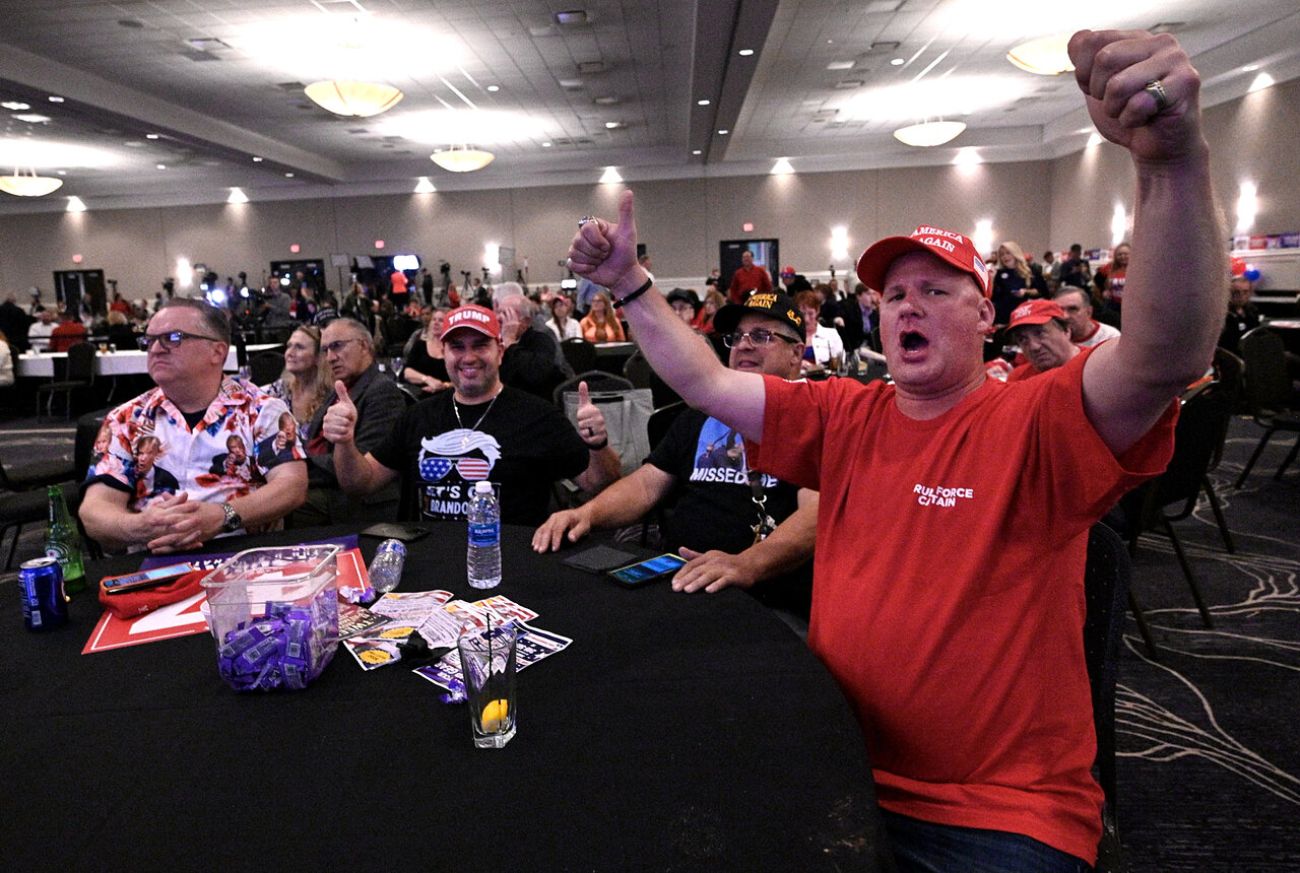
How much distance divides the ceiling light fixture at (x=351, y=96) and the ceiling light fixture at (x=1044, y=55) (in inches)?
255

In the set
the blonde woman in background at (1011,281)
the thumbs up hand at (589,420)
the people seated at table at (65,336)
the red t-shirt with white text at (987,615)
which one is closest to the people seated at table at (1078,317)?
the thumbs up hand at (589,420)

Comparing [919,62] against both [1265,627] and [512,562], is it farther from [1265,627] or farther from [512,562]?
[512,562]

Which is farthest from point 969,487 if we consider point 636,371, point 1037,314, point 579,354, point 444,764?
point 579,354

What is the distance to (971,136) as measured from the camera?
16.3 m

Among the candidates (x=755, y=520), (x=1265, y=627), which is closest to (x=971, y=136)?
(x=1265, y=627)

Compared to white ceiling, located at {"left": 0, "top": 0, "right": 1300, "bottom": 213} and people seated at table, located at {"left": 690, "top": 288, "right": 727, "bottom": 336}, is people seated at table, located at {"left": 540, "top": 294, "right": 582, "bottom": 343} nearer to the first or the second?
people seated at table, located at {"left": 690, "top": 288, "right": 727, "bottom": 336}

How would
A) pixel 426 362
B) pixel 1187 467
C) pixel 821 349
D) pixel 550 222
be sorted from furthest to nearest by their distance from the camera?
pixel 550 222 < pixel 821 349 < pixel 426 362 < pixel 1187 467

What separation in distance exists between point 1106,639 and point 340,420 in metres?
1.86

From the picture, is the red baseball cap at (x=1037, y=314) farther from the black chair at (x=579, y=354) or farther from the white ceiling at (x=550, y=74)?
the white ceiling at (x=550, y=74)

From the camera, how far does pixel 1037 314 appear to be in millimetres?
3270

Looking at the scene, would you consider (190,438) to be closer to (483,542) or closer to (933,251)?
(483,542)

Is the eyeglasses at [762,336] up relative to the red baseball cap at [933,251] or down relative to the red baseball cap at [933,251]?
down

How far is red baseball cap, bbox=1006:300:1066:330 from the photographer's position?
325cm

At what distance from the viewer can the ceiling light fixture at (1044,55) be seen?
7.93 m
